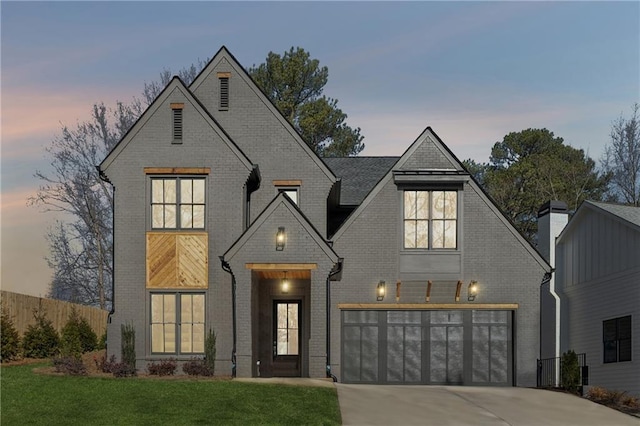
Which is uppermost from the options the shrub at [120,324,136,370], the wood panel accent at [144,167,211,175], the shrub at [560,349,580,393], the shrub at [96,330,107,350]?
the wood panel accent at [144,167,211,175]

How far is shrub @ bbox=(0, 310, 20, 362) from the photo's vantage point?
98.8 ft

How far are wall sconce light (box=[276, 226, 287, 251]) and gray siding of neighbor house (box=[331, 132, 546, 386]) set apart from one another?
2178 mm

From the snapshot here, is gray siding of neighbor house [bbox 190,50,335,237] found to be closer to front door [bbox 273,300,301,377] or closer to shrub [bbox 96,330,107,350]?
front door [bbox 273,300,301,377]

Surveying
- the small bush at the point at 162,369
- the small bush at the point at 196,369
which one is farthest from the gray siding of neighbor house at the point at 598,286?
the small bush at the point at 162,369

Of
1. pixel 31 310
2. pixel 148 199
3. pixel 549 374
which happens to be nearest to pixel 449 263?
pixel 549 374

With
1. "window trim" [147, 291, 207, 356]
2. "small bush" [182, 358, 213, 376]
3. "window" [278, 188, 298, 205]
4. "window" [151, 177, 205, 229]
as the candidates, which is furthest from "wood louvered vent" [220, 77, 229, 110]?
"small bush" [182, 358, 213, 376]

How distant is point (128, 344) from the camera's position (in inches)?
1126

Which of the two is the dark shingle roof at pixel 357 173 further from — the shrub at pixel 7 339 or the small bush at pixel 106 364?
the shrub at pixel 7 339

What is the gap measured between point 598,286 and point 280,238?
10429 mm

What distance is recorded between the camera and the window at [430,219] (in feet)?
97.2

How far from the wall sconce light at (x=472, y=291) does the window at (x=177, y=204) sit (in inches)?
347

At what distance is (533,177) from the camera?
57500mm

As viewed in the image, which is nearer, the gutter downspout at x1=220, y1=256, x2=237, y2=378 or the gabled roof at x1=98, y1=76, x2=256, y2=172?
the gutter downspout at x1=220, y1=256, x2=237, y2=378

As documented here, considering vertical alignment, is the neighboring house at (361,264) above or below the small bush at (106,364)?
above
